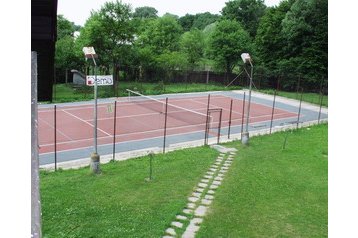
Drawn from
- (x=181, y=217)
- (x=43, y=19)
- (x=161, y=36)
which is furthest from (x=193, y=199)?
(x=161, y=36)

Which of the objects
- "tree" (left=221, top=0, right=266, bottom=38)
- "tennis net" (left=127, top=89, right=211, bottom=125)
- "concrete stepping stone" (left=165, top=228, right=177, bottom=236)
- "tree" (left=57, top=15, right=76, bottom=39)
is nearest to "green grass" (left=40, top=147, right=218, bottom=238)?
"concrete stepping stone" (left=165, top=228, right=177, bottom=236)

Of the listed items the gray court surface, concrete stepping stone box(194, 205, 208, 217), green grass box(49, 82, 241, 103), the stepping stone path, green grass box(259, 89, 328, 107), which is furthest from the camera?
green grass box(259, 89, 328, 107)

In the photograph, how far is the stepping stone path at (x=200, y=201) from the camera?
9044 mm

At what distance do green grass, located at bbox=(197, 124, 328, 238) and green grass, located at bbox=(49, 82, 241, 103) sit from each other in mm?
15430

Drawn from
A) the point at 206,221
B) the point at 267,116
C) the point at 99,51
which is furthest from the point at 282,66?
the point at 206,221

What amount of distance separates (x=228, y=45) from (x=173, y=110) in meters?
17.9

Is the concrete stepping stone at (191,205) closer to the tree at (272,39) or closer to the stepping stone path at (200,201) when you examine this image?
the stepping stone path at (200,201)

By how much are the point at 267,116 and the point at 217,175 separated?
49.6ft

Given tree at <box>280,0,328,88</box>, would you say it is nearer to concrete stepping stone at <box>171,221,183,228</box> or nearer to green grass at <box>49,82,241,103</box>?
green grass at <box>49,82,241,103</box>

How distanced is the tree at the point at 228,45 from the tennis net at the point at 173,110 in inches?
559

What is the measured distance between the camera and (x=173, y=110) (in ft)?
89.4

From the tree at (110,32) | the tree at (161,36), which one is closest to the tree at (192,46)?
the tree at (161,36)

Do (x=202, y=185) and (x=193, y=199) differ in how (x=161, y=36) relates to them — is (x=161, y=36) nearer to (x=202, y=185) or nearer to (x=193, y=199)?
(x=202, y=185)

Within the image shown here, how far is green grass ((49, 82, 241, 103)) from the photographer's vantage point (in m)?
29.7
